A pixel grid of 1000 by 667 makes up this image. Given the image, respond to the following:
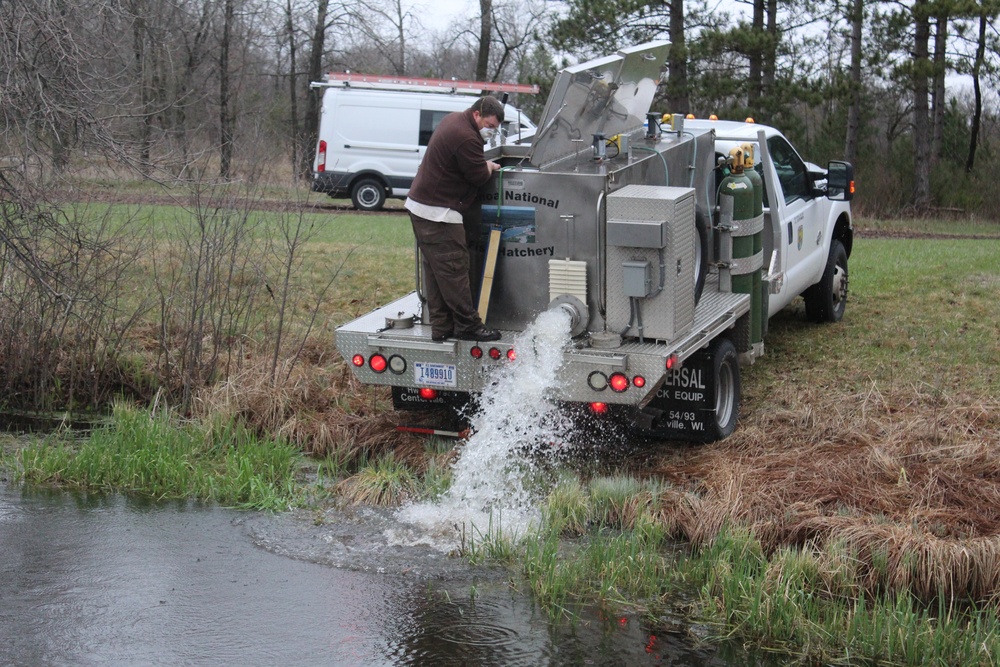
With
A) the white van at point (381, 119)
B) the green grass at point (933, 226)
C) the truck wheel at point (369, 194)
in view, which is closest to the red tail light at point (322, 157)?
the white van at point (381, 119)

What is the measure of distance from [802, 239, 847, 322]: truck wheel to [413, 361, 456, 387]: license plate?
4.59m

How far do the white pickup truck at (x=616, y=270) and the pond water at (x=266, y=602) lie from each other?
4.00ft

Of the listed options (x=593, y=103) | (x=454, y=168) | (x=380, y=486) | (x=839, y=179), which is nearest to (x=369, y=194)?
(x=839, y=179)

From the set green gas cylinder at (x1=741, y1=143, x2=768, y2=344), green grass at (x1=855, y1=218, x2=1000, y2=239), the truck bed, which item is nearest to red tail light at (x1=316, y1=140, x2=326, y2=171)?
green grass at (x1=855, y1=218, x2=1000, y2=239)

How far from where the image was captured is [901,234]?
71.1 ft

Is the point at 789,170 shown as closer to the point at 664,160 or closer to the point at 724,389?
the point at 664,160

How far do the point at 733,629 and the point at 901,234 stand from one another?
58.8 ft

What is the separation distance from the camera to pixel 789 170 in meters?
9.53

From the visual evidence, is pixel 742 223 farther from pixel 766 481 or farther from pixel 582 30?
pixel 582 30

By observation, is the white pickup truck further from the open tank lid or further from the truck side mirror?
the truck side mirror

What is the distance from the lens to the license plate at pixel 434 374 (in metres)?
7.07

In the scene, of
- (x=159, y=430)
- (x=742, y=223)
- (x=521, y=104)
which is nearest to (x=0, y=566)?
(x=159, y=430)

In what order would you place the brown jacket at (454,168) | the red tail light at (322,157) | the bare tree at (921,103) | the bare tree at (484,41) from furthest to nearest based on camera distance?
1. the bare tree at (484,41)
2. the bare tree at (921,103)
3. the red tail light at (322,157)
4. the brown jacket at (454,168)

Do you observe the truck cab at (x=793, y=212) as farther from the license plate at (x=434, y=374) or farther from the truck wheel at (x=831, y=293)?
the license plate at (x=434, y=374)
